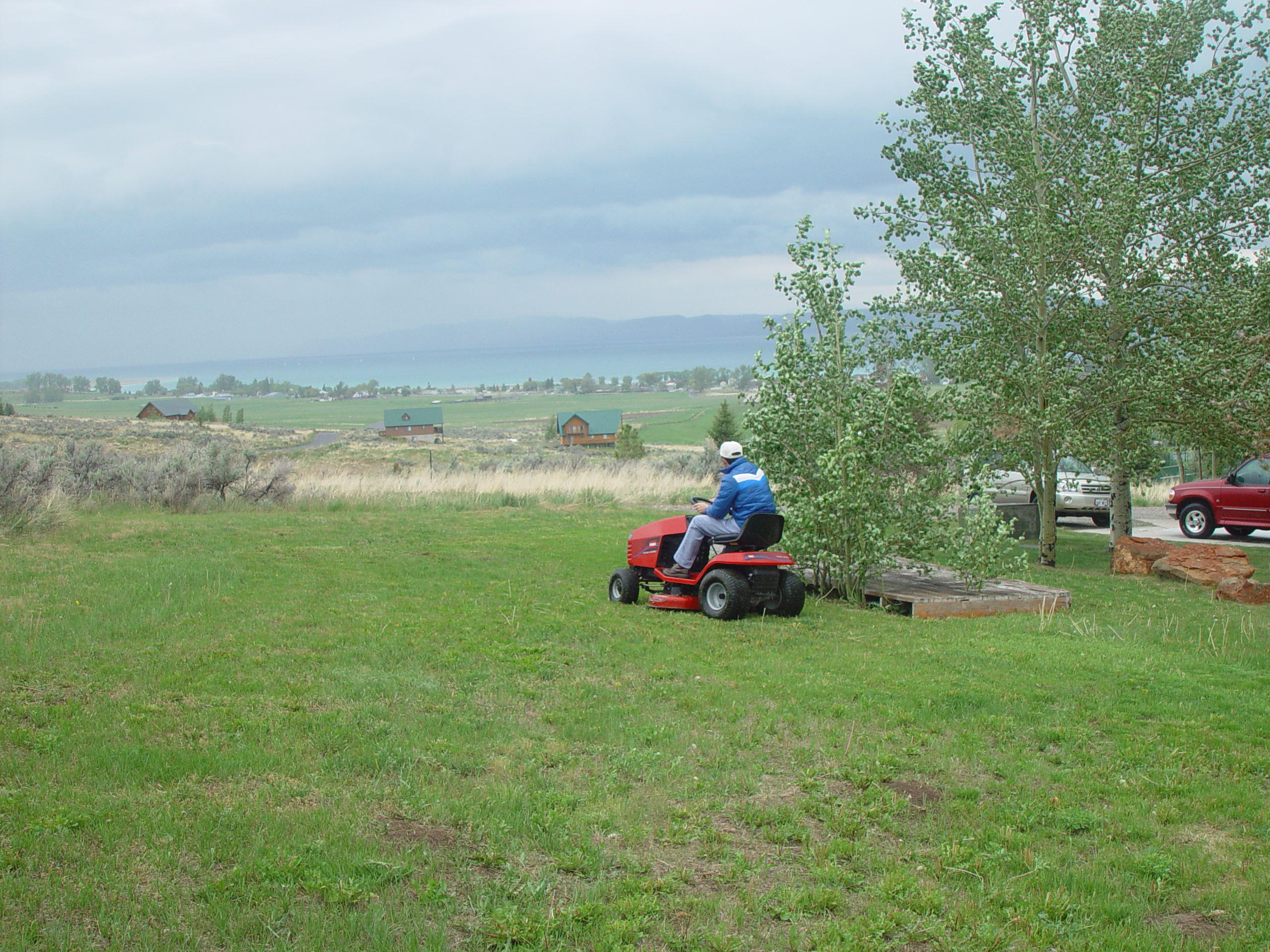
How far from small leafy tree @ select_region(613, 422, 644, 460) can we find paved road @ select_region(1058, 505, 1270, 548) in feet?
109

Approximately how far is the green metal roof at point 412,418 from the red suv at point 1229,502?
3191 inches

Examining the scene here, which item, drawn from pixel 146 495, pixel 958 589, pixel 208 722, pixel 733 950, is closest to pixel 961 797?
pixel 733 950

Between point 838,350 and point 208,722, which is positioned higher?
point 838,350

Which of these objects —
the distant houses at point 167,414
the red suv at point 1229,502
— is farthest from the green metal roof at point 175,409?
the red suv at point 1229,502

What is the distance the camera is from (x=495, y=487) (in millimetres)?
28203

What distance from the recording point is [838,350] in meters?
13.1

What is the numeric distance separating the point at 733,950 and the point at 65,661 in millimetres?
6165

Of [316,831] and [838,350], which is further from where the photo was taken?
[838,350]

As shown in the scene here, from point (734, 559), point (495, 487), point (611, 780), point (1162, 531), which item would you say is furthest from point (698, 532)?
point (495, 487)

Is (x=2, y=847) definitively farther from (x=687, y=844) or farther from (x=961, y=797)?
(x=961, y=797)

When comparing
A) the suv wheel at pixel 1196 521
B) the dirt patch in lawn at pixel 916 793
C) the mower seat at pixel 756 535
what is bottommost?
the dirt patch in lawn at pixel 916 793

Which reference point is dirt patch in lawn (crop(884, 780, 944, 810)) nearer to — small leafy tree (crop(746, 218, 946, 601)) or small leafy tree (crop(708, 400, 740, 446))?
small leafy tree (crop(746, 218, 946, 601))

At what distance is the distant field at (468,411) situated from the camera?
380 feet

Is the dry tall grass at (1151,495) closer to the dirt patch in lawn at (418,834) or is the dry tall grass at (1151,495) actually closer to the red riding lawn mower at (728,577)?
the red riding lawn mower at (728,577)
